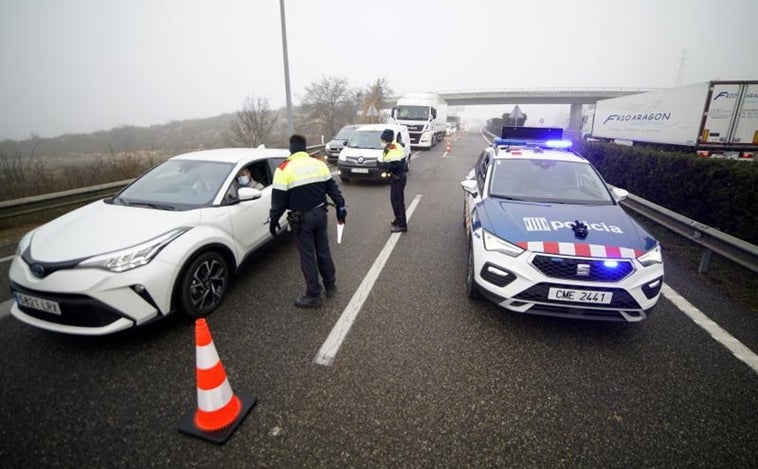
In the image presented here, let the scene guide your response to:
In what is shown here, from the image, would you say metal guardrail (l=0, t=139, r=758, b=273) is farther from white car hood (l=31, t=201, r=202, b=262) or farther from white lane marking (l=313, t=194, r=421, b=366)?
white lane marking (l=313, t=194, r=421, b=366)

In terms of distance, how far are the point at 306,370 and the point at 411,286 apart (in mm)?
1754

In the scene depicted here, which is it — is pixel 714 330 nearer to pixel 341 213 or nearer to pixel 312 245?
pixel 341 213

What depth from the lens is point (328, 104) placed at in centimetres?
3262

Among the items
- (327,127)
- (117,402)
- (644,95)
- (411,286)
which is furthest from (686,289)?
(327,127)

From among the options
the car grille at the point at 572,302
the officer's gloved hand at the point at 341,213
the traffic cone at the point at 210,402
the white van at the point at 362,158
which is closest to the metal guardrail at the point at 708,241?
the car grille at the point at 572,302

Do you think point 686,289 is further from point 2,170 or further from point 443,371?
point 2,170

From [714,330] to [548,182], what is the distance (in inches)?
87.3

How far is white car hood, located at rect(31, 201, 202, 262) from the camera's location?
2.78 metres

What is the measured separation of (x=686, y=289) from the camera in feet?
13.5

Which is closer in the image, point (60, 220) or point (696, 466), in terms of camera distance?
point (696, 466)

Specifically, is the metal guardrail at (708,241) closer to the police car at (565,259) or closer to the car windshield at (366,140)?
the police car at (565,259)

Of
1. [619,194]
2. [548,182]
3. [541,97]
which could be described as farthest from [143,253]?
[541,97]

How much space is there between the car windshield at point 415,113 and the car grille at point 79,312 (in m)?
21.3

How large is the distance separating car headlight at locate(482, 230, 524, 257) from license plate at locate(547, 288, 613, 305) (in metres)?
0.44
